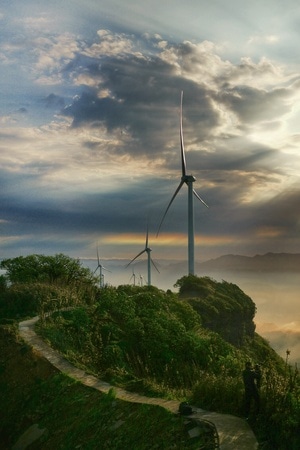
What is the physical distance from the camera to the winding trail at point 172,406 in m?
13.1

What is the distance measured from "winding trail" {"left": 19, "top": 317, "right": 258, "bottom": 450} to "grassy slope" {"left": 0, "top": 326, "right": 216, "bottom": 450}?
1.45 feet

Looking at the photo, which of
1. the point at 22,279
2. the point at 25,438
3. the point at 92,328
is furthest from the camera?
the point at 22,279

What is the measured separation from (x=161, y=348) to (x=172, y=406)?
359 inches

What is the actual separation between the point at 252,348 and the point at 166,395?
38.5m

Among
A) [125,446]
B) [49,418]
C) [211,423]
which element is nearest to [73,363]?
[49,418]

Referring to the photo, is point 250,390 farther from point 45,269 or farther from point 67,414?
point 45,269

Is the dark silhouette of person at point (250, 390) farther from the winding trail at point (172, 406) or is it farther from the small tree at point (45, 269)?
the small tree at point (45, 269)

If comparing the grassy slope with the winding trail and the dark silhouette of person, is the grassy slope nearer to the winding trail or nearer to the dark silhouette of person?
the winding trail

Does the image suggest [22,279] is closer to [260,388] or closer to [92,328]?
[92,328]

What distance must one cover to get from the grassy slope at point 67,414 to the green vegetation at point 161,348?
4.81 feet

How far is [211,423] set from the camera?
14.0 meters

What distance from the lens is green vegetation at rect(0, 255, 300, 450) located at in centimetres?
1443

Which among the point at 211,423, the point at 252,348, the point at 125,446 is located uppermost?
the point at 211,423

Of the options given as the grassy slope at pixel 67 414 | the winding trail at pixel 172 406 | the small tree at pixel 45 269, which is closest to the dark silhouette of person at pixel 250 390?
the winding trail at pixel 172 406
